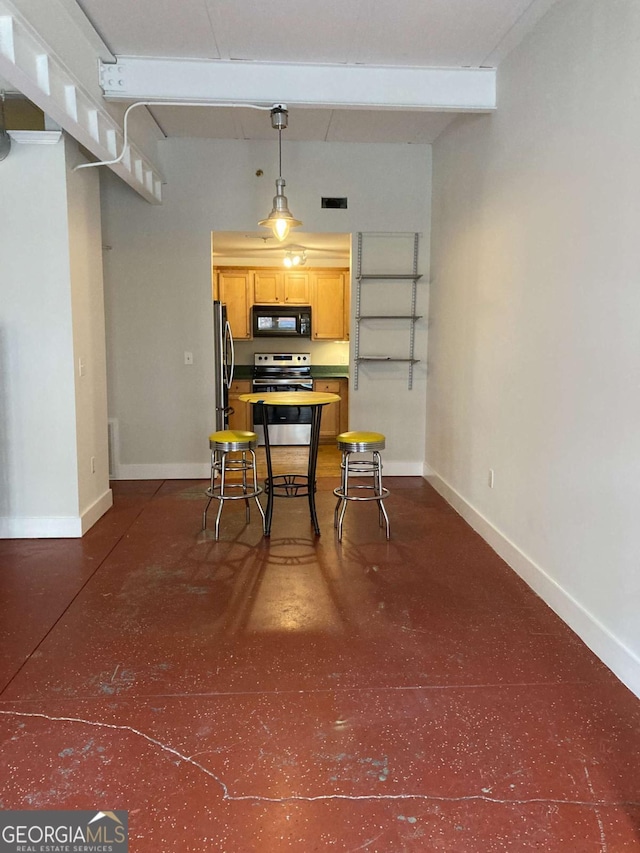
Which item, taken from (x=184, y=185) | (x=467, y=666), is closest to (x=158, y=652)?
(x=467, y=666)

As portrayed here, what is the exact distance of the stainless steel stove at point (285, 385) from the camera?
6.88 metres

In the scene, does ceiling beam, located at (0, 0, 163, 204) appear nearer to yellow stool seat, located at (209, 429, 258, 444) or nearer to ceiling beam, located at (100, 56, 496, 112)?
ceiling beam, located at (100, 56, 496, 112)

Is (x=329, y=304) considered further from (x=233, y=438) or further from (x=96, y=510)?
(x=96, y=510)

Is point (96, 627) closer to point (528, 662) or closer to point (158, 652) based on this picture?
point (158, 652)

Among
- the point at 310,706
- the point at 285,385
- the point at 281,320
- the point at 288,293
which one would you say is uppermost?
the point at 288,293

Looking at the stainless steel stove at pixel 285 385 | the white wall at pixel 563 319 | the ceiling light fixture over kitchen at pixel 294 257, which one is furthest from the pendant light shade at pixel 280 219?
the stainless steel stove at pixel 285 385

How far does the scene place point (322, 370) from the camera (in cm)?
770

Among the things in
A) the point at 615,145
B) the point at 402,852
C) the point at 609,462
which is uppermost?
the point at 615,145

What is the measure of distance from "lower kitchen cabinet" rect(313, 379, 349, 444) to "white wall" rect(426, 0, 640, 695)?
299 cm

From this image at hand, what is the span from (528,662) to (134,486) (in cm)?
364

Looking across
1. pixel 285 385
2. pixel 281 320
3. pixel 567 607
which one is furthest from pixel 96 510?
pixel 281 320

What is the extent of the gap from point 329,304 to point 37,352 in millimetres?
4119

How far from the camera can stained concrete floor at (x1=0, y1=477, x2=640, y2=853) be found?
1594 millimetres

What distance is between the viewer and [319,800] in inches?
65.0
